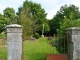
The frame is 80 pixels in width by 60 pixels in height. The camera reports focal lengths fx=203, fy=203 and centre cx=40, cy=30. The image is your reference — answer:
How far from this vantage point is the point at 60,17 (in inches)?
2239

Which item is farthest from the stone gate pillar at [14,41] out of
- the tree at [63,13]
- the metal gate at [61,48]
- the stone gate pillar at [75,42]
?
the tree at [63,13]

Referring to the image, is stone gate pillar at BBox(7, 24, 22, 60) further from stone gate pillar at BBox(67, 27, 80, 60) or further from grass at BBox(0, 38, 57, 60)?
grass at BBox(0, 38, 57, 60)

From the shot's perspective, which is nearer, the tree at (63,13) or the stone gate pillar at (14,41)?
the stone gate pillar at (14,41)

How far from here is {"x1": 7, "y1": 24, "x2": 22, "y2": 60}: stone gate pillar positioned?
7.91 metres

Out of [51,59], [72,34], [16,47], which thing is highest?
[72,34]

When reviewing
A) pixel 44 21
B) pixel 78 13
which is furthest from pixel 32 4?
pixel 78 13

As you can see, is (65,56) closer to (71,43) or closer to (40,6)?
(71,43)

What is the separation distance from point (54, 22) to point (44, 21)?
203 inches

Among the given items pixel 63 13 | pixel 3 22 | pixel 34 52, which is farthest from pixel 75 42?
pixel 63 13

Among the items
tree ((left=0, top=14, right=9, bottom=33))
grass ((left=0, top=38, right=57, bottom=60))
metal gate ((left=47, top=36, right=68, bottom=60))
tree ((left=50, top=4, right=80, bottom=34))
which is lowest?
grass ((left=0, top=38, right=57, bottom=60))

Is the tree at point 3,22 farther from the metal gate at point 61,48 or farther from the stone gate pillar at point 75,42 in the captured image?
the stone gate pillar at point 75,42

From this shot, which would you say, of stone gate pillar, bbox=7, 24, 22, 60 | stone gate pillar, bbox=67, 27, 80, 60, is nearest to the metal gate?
stone gate pillar, bbox=67, 27, 80, 60

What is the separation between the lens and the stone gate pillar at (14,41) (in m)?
7.91

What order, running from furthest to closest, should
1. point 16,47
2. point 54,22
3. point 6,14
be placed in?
point 54,22, point 6,14, point 16,47
